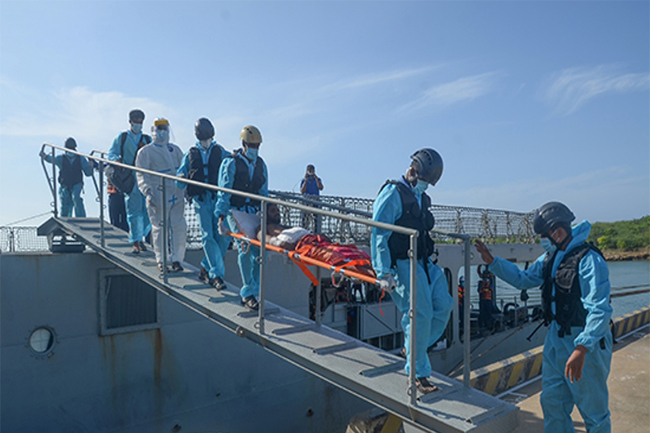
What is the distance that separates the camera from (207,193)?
4.69 m

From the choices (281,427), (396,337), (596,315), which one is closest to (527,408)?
(596,315)

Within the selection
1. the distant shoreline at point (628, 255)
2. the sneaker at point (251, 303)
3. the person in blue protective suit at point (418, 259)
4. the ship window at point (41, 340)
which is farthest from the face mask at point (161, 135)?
the distant shoreline at point (628, 255)

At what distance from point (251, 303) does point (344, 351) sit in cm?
99

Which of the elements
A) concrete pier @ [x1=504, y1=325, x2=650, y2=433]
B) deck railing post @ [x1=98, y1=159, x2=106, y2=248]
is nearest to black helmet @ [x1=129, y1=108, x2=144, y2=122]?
deck railing post @ [x1=98, y1=159, x2=106, y2=248]

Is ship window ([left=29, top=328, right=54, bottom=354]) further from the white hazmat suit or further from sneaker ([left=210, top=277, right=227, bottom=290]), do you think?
sneaker ([left=210, top=277, right=227, bottom=290])

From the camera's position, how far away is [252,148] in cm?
455

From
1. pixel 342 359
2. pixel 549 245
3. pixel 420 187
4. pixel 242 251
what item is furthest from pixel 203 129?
pixel 549 245

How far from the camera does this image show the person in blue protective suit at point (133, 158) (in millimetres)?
5699

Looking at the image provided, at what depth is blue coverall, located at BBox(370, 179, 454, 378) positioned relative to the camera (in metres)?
3.11

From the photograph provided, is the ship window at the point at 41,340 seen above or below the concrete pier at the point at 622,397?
above

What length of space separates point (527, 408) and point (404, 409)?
10.2ft

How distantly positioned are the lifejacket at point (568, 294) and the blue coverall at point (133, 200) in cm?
434

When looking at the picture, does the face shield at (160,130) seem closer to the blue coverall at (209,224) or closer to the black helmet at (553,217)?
the blue coverall at (209,224)

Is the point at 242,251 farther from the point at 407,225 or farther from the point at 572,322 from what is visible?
the point at 572,322
